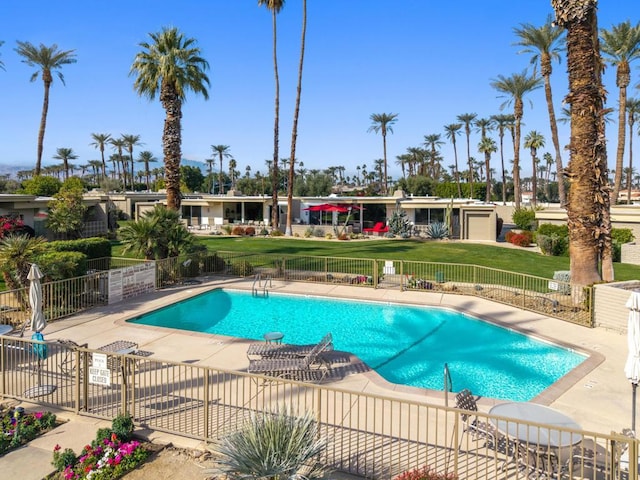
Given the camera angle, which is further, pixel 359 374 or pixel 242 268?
pixel 242 268

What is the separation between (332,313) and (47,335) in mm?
8981

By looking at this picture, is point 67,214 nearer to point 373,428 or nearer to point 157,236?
point 157,236

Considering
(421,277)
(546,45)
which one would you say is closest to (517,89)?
(546,45)

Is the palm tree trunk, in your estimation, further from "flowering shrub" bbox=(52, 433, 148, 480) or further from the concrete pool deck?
"flowering shrub" bbox=(52, 433, 148, 480)

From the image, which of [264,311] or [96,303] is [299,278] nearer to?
[264,311]

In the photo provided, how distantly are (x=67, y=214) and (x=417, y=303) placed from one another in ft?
81.8

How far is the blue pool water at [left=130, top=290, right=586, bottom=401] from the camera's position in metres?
11.6

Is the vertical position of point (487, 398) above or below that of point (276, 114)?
below

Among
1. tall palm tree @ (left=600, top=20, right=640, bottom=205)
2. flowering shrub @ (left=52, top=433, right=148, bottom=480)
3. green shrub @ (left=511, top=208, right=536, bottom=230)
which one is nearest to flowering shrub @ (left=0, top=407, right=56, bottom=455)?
flowering shrub @ (left=52, top=433, right=148, bottom=480)

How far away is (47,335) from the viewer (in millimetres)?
12977

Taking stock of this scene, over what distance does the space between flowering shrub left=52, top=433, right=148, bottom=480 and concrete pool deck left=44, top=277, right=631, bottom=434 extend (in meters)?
4.03

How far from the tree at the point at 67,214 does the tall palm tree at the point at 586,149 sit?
29259mm

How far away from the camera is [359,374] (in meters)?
10.7

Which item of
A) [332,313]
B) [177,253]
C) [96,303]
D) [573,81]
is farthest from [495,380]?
[177,253]
